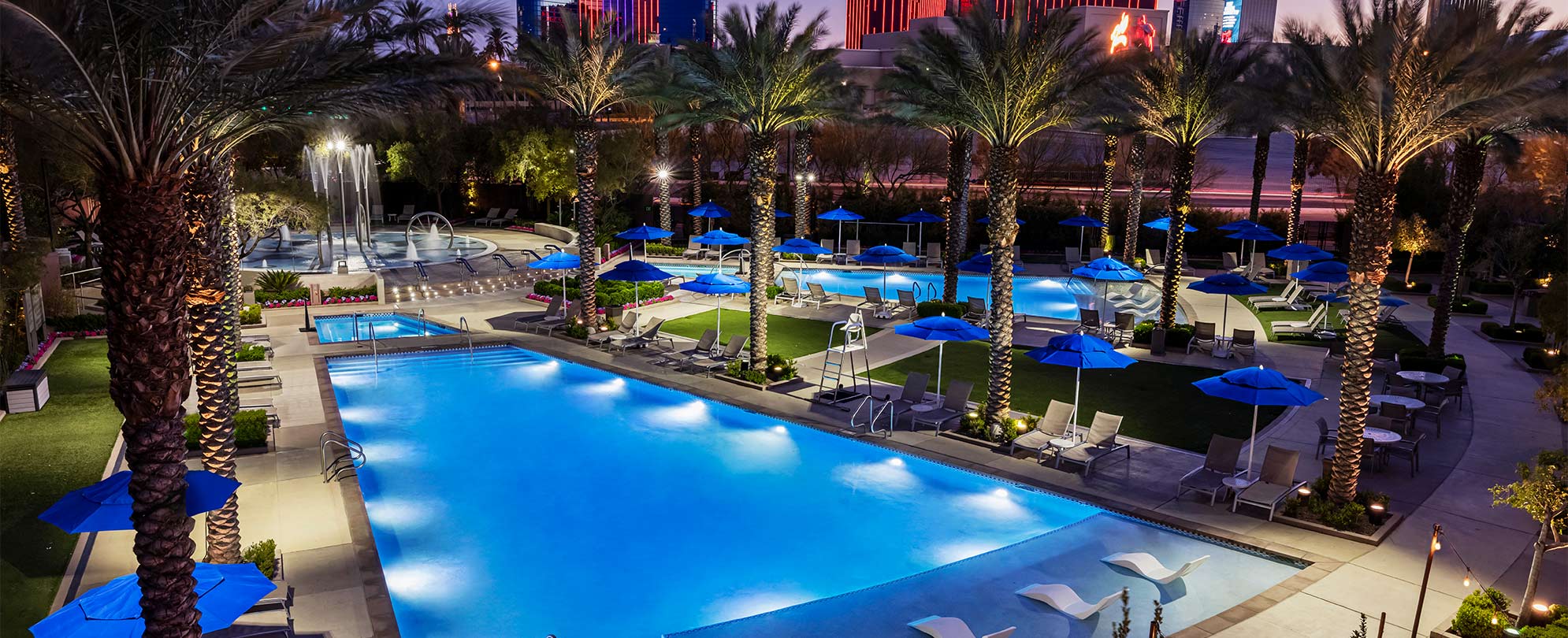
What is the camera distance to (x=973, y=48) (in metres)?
16.5

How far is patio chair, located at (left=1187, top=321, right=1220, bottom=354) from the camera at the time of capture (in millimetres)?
23875

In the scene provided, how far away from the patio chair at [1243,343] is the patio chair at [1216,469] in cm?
945

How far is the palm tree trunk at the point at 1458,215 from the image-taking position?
21453 mm

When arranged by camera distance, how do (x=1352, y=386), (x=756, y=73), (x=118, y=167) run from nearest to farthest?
(x=118, y=167), (x=1352, y=386), (x=756, y=73)

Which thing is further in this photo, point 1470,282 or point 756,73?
point 1470,282

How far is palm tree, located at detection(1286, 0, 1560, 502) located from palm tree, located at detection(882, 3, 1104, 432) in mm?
4063

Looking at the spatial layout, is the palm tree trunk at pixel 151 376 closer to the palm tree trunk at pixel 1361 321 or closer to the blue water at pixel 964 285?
the palm tree trunk at pixel 1361 321

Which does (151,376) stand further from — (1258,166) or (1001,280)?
(1258,166)

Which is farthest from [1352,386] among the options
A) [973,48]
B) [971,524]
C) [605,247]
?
[605,247]

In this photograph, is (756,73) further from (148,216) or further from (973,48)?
Answer: (148,216)

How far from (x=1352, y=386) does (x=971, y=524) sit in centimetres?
574

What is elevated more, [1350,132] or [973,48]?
[973,48]

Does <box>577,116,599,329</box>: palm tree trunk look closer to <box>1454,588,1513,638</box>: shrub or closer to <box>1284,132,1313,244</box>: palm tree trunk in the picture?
<box>1454,588,1513,638</box>: shrub

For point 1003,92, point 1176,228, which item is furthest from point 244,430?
A: point 1176,228
